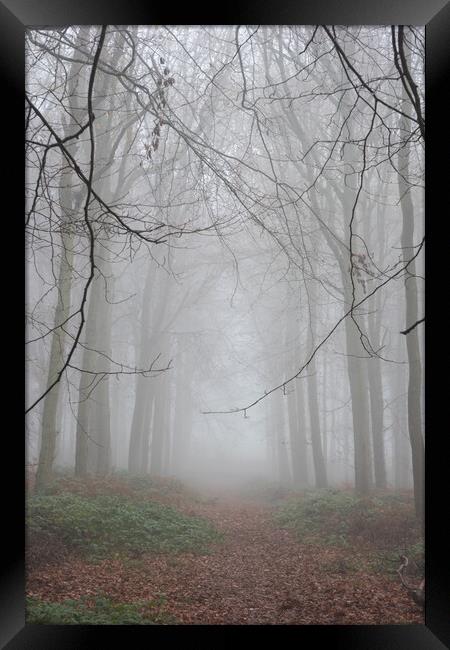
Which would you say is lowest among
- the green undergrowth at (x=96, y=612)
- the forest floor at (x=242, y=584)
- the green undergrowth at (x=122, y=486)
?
the forest floor at (x=242, y=584)

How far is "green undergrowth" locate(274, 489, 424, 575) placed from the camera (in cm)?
482

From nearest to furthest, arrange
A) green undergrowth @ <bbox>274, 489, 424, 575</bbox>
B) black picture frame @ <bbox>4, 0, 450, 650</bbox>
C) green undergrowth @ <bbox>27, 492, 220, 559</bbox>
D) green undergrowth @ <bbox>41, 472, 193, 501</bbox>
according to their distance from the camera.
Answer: black picture frame @ <bbox>4, 0, 450, 650</bbox>
green undergrowth @ <bbox>27, 492, 220, 559</bbox>
green undergrowth @ <bbox>274, 489, 424, 575</bbox>
green undergrowth @ <bbox>41, 472, 193, 501</bbox>

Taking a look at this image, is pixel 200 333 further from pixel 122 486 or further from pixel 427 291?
pixel 427 291

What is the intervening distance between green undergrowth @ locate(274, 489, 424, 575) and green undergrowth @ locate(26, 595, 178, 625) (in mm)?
1890

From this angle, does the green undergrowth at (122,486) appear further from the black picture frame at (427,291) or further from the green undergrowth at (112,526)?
the black picture frame at (427,291)

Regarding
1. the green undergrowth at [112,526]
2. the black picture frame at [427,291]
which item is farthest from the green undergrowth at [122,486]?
the black picture frame at [427,291]

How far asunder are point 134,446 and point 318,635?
6.76 meters

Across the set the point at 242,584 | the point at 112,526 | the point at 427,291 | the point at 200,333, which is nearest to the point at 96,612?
the point at 112,526

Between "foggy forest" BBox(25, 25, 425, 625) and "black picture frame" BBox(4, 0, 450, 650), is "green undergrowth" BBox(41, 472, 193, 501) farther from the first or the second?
"black picture frame" BBox(4, 0, 450, 650)

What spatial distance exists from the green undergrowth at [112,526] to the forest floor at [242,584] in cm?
13

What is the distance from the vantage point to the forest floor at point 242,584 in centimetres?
398

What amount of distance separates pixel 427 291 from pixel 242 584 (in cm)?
318

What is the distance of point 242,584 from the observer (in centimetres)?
476

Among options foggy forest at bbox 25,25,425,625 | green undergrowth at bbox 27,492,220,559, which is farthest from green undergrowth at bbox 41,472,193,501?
green undergrowth at bbox 27,492,220,559
